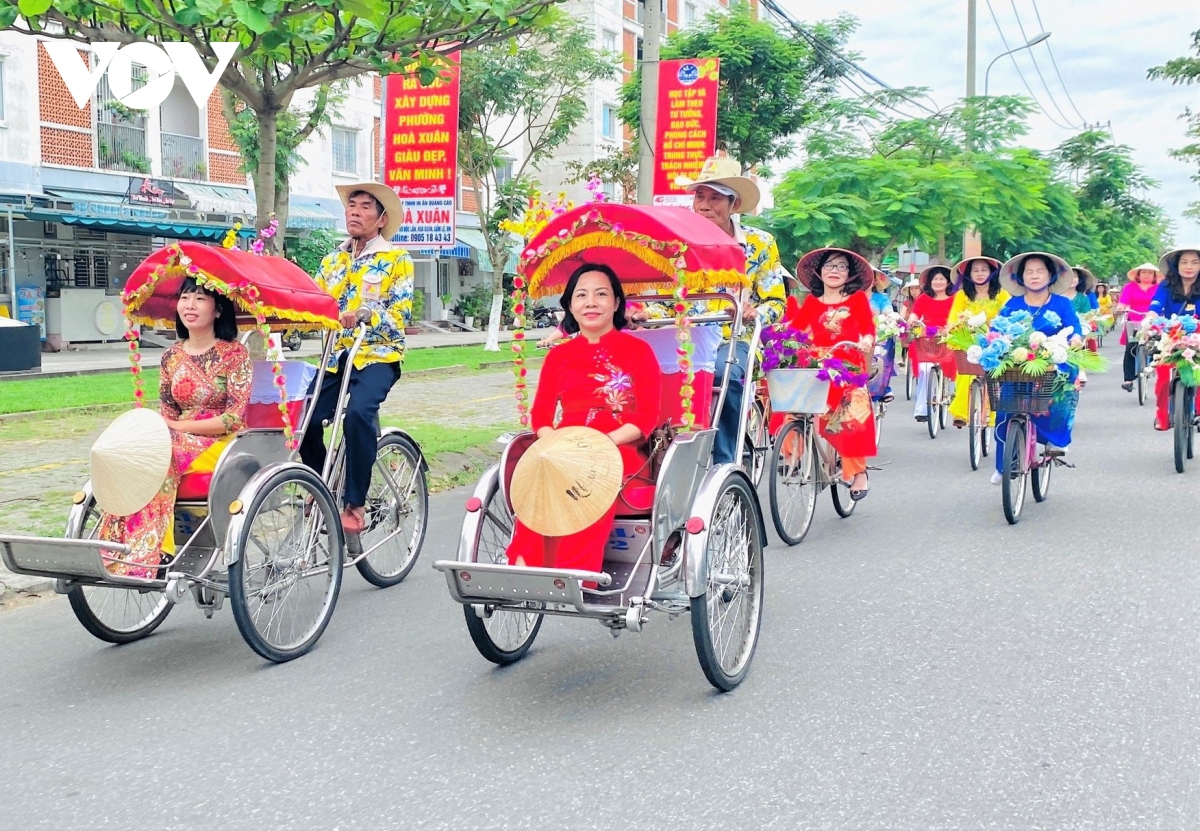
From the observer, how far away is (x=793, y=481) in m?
7.44

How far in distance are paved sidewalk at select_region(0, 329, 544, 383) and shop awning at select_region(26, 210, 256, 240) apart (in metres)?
2.53

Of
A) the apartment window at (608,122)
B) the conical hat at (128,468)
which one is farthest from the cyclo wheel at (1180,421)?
the apartment window at (608,122)

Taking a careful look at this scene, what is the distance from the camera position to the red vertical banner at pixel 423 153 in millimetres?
18109

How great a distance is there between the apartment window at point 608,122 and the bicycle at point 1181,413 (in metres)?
39.7

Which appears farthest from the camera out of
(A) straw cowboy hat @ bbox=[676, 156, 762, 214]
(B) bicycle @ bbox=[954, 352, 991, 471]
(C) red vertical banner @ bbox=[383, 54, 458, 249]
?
(C) red vertical banner @ bbox=[383, 54, 458, 249]

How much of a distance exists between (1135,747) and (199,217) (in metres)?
26.1

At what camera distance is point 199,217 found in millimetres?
27062

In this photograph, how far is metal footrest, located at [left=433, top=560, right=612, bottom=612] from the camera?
13.4 ft

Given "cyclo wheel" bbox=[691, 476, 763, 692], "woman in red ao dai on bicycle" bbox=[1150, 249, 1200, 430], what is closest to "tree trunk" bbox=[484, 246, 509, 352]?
"woman in red ao dai on bicycle" bbox=[1150, 249, 1200, 430]

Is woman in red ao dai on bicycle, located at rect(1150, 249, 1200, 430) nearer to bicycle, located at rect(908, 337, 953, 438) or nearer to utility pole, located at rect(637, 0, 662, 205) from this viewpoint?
bicycle, located at rect(908, 337, 953, 438)

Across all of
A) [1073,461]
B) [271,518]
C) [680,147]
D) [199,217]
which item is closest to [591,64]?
[199,217]

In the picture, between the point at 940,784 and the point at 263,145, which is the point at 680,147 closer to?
the point at 263,145

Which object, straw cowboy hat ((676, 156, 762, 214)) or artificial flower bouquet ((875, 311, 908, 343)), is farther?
artificial flower bouquet ((875, 311, 908, 343))

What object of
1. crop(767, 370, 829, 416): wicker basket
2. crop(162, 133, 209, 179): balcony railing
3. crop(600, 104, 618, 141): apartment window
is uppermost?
crop(600, 104, 618, 141): apartment window
